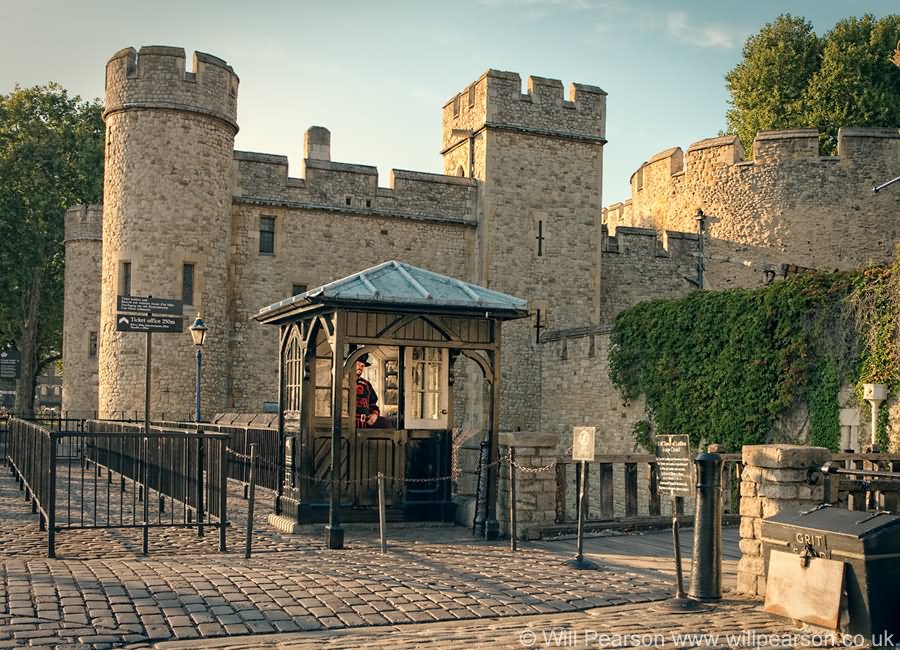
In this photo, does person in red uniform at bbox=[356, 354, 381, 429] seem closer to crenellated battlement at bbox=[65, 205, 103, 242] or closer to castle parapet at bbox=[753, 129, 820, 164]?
castle parapet at bbox=[753, 129, 820, 164]

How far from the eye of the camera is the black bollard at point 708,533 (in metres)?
7.96

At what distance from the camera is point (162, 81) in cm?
2295

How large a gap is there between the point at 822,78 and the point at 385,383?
29364 millimetres

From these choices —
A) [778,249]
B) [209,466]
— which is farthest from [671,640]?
[778,249]

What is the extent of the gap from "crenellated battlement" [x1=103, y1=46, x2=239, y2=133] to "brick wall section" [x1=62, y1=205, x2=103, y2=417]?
7766 millimetres

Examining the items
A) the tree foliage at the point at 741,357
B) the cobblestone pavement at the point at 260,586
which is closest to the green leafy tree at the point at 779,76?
the tree foliage at the point at 741,357

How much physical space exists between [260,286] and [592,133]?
10137 millimetres

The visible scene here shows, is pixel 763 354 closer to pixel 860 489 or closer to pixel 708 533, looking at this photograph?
pixel 860 489

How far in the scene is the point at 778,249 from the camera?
95.1 ft

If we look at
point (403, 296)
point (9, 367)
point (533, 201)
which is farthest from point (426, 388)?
point (9, 367)

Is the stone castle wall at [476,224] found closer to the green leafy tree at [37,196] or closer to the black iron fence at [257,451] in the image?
the black iron fence at [257,451]

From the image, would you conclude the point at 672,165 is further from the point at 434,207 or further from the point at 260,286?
the point at 260,286

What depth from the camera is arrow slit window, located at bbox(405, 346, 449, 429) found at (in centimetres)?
1239

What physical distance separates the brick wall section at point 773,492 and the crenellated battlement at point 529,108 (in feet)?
61.8
